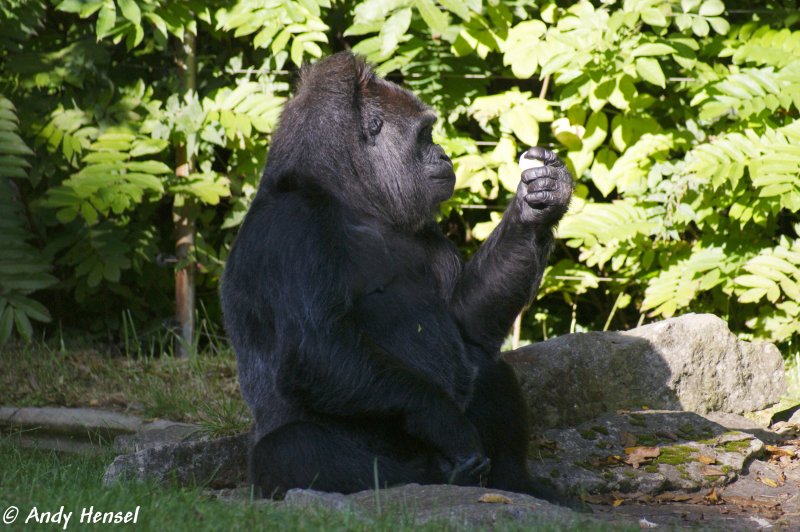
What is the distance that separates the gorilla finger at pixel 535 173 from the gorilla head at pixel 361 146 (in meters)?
0.29

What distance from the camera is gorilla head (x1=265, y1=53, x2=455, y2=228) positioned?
3.87 meters

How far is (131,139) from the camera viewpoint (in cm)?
608

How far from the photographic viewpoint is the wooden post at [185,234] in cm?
667

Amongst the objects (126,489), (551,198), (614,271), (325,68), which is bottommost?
(614,271)

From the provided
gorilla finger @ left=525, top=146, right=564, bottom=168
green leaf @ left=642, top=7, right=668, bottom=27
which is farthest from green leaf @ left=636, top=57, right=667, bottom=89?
gorilla finger @ left=525, top=146, right=564, bottom=168

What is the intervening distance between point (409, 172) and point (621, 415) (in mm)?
1678

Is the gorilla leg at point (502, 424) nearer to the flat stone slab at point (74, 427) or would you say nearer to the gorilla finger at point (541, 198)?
the gorilla finger at point (541, 198)

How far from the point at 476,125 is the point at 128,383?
2.87m

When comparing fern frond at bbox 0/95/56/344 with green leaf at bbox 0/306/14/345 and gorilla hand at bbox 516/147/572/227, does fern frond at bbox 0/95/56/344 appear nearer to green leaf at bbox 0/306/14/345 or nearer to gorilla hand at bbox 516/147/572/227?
green leaf at bbox 0/306/14/345

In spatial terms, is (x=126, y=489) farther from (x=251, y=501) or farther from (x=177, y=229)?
(x=177, y=229)

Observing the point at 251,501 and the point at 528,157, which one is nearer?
the point at 251,501

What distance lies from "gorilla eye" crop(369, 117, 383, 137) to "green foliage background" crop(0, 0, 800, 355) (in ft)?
4.89

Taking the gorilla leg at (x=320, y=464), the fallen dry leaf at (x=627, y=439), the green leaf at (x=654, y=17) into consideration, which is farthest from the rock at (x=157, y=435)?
the green leaf at (x=654, y=17)

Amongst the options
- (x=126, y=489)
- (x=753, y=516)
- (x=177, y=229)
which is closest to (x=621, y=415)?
(x=753, y=516)
